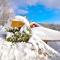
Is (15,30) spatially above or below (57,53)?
above

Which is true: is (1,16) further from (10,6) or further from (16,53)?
(16,53)

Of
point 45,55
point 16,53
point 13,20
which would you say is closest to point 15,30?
point 13,20

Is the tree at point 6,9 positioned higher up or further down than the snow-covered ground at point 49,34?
higher up

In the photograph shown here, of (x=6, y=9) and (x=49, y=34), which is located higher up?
(x=6, y=9)

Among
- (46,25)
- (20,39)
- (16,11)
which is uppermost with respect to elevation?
(16,11)

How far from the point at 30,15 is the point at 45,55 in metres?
0.41

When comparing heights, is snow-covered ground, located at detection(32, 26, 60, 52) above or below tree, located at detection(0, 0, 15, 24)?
below

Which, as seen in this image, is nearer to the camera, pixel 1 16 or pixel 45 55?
pixel 45 55

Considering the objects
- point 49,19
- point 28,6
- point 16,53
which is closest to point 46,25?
point 49,19

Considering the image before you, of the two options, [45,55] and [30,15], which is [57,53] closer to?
[45,55]

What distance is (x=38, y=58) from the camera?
1.97 m

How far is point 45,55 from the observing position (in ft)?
6.47

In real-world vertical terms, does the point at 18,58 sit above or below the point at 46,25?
below

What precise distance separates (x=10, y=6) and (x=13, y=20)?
14 cm
